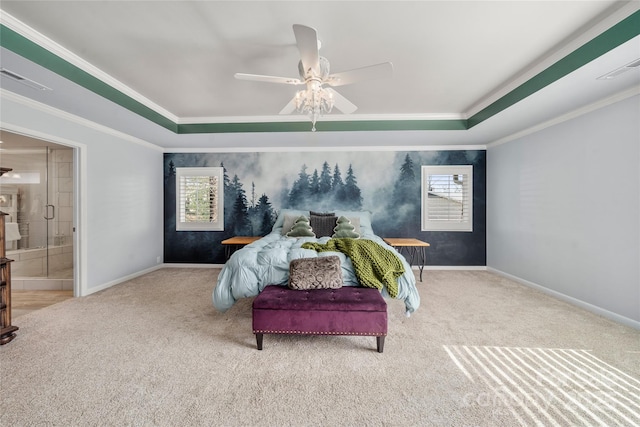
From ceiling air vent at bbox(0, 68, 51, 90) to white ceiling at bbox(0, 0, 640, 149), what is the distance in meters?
0.09

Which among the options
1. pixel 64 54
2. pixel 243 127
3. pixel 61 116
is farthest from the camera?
pixel 243 127

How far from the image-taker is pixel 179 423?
144 cm

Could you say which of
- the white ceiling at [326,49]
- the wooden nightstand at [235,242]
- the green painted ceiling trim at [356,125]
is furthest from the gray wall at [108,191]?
the green painted ceiling trim at [356,125]

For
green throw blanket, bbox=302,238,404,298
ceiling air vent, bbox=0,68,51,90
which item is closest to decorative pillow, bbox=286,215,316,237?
green throw blanket, bbox=302,238,404,298

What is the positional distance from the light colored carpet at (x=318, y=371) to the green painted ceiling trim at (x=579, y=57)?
239cm

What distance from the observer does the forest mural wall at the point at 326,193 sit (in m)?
4.93

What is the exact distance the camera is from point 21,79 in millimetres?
2393

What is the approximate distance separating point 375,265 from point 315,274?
605 millimetres

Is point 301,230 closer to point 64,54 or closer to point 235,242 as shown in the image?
point 235,242

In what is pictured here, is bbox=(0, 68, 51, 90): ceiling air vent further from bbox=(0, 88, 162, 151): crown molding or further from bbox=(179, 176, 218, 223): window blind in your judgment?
bbox=(179, 176, 218, 223): window blind

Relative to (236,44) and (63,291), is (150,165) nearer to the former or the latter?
(63,291)

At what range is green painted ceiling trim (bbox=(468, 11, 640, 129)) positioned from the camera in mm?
1836

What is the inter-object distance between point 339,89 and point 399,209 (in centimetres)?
264

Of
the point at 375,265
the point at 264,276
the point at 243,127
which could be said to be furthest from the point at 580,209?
the point at 243,127
